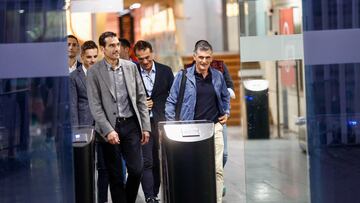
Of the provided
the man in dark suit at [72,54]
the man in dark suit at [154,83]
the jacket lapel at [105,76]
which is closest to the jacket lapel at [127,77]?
the jacket lapel at [105,76]

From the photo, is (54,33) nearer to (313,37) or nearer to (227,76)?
(313,37)

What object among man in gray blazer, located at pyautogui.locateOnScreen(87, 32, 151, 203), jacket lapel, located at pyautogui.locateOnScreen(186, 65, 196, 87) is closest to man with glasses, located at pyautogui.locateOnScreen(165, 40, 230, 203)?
jacket lapel, located at pyautogui.locateOnScreen(186, 65, 196, 87)

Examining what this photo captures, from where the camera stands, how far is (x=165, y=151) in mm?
7219

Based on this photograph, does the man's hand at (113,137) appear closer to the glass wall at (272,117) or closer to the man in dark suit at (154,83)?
the glass wall at (272,117)

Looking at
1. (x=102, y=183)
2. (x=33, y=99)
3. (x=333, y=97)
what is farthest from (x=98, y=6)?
(x=333, y=97)

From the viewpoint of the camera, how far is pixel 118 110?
7.78 metres

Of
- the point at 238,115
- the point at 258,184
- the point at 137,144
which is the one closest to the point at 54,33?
the point at 137,144

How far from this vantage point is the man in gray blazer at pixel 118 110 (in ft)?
25.5

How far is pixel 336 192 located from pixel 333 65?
1.00 metres

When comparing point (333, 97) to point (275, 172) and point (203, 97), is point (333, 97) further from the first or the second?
point (203, 97)

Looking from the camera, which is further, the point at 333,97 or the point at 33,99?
the point at 333,97

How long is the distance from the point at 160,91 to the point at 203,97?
1.33 m

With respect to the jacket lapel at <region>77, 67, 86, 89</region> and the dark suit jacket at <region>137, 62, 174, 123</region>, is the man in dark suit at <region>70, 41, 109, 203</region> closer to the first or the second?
the jacket lapel at <region>77, 67, 86, 89</region>

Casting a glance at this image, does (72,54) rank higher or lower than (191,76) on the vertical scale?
higher
